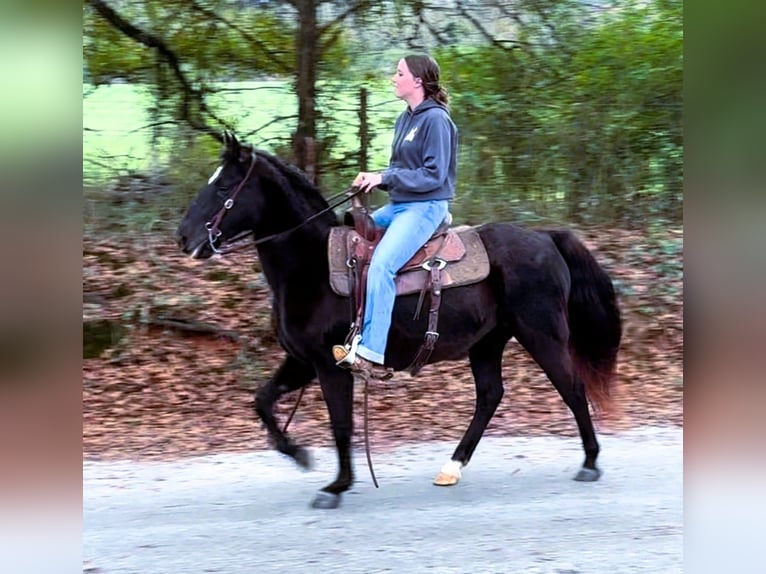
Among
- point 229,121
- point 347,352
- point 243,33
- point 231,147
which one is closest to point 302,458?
point 347,352

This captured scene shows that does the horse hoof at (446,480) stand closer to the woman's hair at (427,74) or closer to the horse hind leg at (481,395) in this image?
the horse hind leg at (481,395)

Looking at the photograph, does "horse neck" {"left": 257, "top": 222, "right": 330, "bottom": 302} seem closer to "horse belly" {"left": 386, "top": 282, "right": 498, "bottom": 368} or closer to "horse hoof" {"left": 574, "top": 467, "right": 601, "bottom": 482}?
"horse belly" {"left": 386, "top": 282, "right": 498, "bottom": 368}

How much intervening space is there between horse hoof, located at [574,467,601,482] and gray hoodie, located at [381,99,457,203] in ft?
6.87

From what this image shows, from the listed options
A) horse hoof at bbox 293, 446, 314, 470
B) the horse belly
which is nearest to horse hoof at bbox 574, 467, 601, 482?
the horse belly

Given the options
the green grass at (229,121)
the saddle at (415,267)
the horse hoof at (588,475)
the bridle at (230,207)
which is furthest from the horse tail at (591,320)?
the green grass at (229,121)

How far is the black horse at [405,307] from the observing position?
5.37 metres

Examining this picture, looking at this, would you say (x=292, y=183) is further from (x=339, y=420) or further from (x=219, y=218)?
(x=339, y=420)

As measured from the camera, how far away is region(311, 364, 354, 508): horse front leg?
540cm

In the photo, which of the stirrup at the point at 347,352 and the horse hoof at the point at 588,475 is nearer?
the stirrup at the point at 347,352

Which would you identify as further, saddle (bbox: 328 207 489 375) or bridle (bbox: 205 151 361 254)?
saddle (bbox: 328 207 489 375)

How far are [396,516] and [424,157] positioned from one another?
2.18 metres

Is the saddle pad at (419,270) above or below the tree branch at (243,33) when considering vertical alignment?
below
